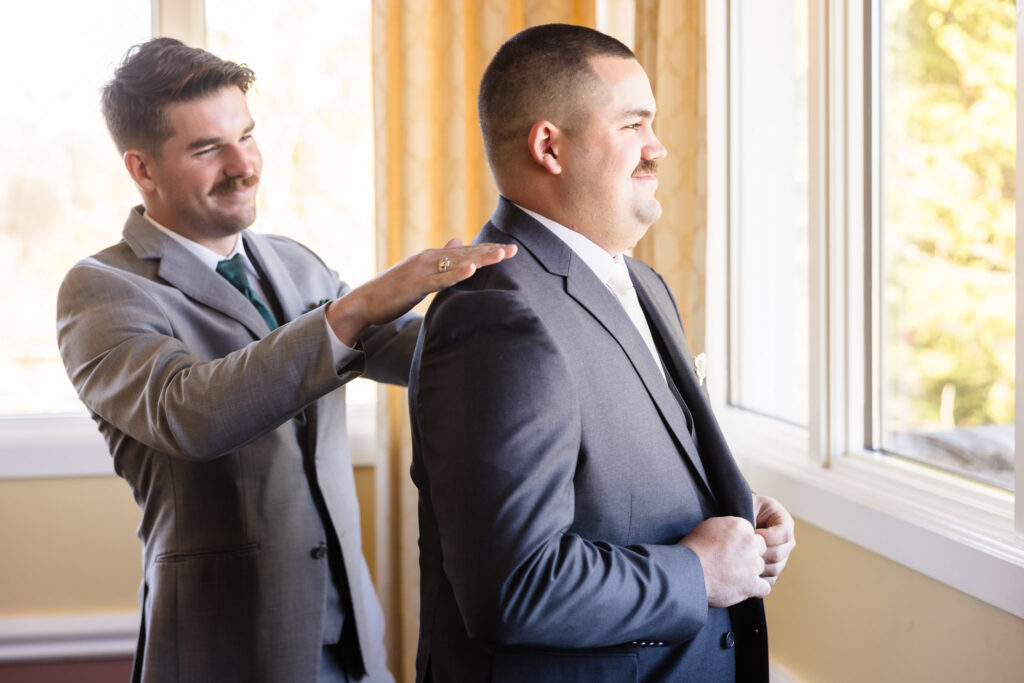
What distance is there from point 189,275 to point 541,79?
813 mm

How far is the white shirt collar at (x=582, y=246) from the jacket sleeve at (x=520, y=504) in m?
0.24

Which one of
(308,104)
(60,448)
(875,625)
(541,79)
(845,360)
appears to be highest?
(308,104)

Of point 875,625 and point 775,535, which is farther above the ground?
point 775,535

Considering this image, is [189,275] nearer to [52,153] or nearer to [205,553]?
[205,553]

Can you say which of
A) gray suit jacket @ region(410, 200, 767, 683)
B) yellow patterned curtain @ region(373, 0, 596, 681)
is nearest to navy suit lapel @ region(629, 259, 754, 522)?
gray suit jacket @ region(410, 200, 767, 683)

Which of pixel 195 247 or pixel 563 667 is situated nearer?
pixel 563 667

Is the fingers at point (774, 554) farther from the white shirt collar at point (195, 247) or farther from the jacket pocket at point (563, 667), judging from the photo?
the white shirt collar at point (195, 247)

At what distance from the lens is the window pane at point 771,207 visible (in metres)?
2.53

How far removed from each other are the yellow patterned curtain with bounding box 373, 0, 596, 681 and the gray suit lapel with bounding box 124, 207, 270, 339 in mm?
1004

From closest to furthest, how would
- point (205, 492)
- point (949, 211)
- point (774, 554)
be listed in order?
point (774, 554), point (205, 492), point (949, 211)

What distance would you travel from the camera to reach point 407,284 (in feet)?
4.26

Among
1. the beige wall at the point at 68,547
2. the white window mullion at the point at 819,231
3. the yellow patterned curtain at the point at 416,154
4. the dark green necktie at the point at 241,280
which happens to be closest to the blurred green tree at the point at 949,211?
the white window mullion at the point at 819,231

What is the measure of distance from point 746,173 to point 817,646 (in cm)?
142

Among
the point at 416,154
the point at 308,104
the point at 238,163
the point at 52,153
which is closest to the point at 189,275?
the point at 238,163
